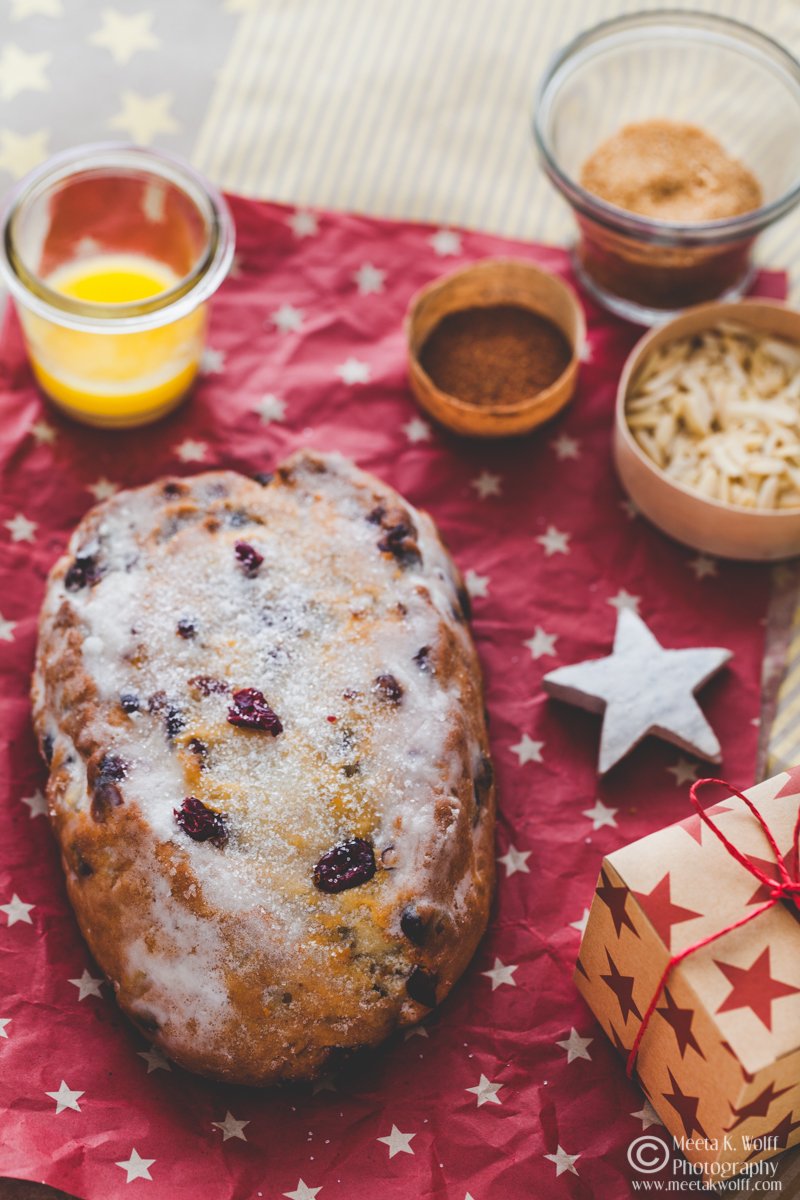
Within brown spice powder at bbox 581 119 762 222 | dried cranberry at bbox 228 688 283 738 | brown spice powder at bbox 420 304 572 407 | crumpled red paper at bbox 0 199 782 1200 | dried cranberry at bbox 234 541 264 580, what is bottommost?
crumpled red paper at bbox 0 199 782 1200

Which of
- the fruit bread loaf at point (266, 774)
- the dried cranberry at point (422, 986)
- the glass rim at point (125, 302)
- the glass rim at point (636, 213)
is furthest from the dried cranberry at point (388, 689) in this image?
the glass rim at point (636, 213)

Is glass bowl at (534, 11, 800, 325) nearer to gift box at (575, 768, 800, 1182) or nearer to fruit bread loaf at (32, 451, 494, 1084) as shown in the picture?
fruit bread loaf at (32, 451, 494, 1084)

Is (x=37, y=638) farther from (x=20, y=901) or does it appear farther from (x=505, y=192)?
(x=505, y=192)

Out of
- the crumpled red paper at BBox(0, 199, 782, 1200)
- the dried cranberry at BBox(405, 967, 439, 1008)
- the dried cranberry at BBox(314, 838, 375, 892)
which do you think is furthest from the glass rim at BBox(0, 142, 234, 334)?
the dried cranberry at BBox(405, 967, 439, 1008)

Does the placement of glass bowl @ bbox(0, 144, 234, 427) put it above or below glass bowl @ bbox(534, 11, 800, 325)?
below

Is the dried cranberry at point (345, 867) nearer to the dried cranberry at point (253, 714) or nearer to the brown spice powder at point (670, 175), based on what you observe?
the dried cranberry at point (253, 714)

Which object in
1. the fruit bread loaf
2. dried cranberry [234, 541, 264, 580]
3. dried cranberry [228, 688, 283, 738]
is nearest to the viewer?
the fruit bread loaf

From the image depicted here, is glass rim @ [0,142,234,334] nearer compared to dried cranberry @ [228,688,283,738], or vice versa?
dried cranberry @ [228,688,283,738]

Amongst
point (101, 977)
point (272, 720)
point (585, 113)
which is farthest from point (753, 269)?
point (101, 977)
